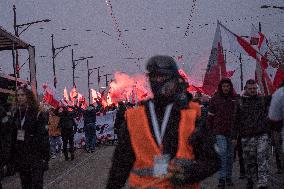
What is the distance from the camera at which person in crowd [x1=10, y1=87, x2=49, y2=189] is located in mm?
7035

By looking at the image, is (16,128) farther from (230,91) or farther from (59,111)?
(59,111)

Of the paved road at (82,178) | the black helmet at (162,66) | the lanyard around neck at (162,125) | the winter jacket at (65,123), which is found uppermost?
the black helmet at (162,66)

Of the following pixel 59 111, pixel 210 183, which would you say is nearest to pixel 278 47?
pixel 59 111

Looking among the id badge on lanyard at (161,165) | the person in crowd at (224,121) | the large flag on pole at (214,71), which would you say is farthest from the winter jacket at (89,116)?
the id badge on lanyard at (161,165)

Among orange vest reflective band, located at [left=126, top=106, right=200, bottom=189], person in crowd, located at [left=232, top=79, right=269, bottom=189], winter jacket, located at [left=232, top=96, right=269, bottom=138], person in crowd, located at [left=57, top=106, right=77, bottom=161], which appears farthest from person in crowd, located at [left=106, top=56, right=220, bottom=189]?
person in crowd, located at [left=57, top=106, right=77, bottom=161]

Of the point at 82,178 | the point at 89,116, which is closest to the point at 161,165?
the point at 82,178

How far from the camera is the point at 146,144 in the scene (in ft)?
11.3

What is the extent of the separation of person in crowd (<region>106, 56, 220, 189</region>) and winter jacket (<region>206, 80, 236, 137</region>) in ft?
22.1

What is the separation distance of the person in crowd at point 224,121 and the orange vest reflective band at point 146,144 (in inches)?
268

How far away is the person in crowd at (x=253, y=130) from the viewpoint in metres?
8.98

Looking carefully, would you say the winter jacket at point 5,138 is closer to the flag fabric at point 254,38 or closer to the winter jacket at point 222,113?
the winter jacket at point 222,113

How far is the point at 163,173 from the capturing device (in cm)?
333

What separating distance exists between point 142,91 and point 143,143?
1743 inches

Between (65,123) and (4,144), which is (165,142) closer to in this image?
(4,144)
